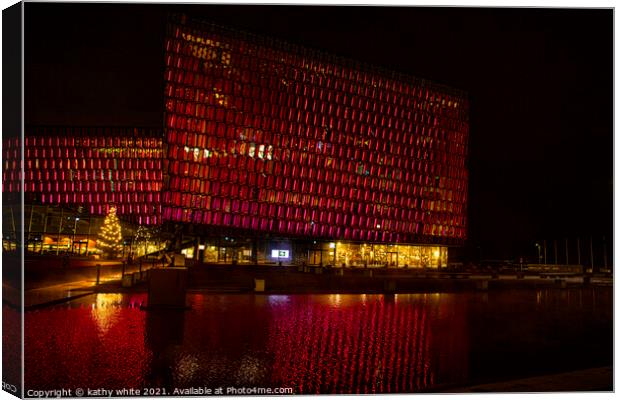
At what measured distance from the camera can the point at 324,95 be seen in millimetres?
81062

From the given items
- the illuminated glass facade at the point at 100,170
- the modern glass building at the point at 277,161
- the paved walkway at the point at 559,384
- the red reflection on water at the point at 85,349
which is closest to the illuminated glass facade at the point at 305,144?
the modern glass building at the point at 277,161

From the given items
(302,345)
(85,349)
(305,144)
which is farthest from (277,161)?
(85,349)

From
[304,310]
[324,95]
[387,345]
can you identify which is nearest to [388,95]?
[324,95]

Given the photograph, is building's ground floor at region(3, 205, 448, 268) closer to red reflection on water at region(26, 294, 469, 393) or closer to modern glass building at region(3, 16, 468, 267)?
modern glass building at region(3, 16, 468, 267)

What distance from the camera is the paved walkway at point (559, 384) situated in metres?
8.67

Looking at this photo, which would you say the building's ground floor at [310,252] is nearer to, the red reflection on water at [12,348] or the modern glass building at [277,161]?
the modern glass building at [277,161]

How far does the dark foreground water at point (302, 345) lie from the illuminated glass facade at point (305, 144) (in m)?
52.3

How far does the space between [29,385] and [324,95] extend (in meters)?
74.9

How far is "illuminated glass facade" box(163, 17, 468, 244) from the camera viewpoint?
231 ft

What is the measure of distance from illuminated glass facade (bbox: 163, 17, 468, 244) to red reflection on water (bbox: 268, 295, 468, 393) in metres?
53.1

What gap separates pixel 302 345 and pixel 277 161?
216 ft

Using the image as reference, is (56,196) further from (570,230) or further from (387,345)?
(387,345)

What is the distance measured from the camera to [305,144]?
80.0m

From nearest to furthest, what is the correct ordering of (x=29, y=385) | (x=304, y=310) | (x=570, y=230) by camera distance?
1. (x=29, y=385)
2. (x=304, y=310)
3. (x=570, y=230)
